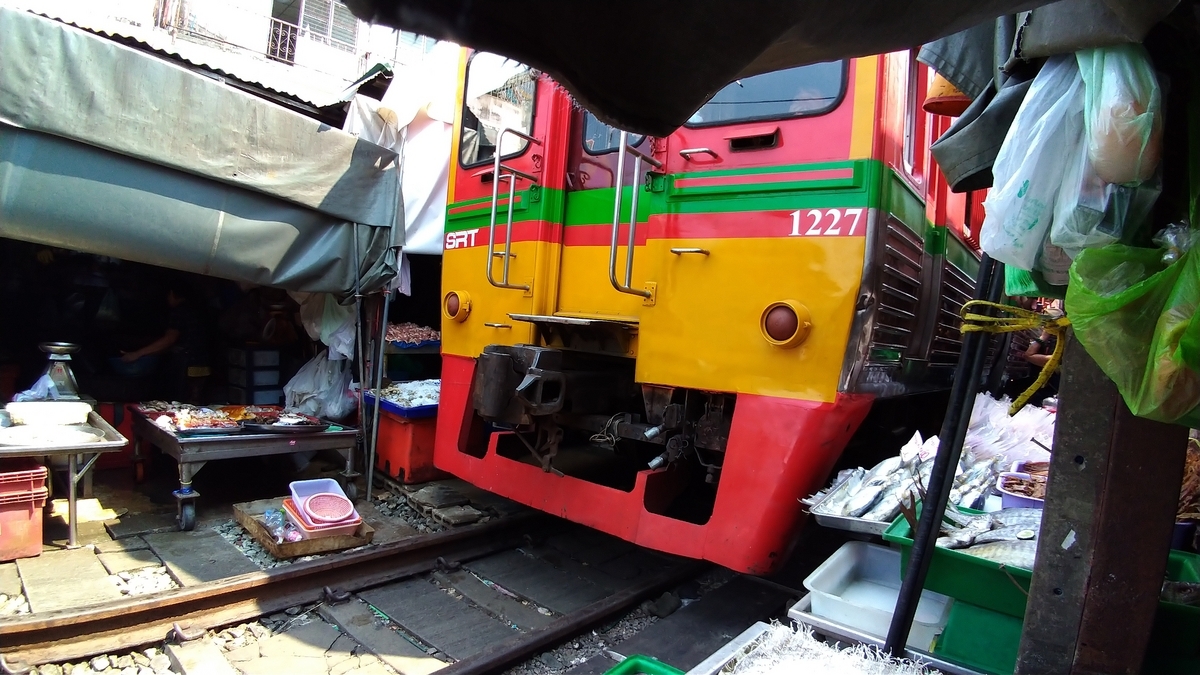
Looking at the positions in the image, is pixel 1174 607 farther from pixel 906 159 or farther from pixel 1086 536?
pixel 906 159

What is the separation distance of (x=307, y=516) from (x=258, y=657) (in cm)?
120

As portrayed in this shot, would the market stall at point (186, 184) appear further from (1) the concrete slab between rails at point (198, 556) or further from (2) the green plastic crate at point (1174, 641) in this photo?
(2) the green plastic crate at point (1174, 641)

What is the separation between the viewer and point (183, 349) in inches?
251

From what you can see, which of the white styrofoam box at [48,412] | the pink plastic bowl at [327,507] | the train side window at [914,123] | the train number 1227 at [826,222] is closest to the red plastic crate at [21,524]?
the white styrofoam box at [48,412]

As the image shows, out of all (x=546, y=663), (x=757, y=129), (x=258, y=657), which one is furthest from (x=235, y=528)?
(x=757, y=129)

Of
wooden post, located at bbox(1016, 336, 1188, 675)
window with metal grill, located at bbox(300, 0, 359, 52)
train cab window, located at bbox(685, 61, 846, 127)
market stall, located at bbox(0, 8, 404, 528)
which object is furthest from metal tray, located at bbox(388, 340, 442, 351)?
window with metal grill, located at bbox(300, 0, 359, 52)

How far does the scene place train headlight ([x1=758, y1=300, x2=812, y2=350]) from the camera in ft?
9.94

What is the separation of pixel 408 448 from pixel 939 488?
4.44 metres

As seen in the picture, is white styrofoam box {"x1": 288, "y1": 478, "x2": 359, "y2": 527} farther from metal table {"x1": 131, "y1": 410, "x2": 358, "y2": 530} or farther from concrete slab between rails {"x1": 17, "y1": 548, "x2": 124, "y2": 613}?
concrete slab between rails {"x1": 17, "y1": 548, "x2": 124, "y2": 613}

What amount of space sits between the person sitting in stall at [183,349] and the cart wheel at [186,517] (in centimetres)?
250

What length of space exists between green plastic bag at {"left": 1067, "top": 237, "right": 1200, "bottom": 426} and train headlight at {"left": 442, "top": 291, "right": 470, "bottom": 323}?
11.9 ft

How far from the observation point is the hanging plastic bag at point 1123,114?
4.38 ft

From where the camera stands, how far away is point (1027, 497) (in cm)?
261

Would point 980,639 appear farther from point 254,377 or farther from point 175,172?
point 254,377
